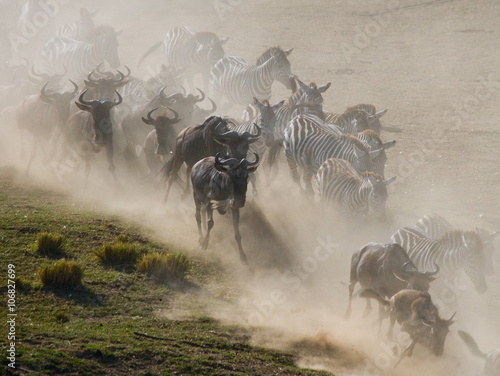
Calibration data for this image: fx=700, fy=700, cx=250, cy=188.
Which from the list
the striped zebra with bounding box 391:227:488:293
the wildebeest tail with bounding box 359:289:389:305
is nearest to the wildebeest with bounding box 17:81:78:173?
the striped zebra with bounding box 391:227:488:293

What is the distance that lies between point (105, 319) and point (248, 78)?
11851 mm

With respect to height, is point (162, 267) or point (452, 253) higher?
point (452, 253)

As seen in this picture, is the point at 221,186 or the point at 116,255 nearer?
the point at 116,255

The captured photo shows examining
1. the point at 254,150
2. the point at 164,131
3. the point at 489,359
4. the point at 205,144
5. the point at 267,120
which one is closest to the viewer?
the point at 489,359

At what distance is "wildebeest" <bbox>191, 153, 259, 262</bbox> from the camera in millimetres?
12023

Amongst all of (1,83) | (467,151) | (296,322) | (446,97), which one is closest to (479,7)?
(446,97)

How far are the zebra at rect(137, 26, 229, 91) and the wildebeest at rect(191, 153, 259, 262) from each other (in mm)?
10198

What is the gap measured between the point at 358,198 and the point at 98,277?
17.4 feet

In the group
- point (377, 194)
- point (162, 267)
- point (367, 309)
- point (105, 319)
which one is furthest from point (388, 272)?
point (105, 319)

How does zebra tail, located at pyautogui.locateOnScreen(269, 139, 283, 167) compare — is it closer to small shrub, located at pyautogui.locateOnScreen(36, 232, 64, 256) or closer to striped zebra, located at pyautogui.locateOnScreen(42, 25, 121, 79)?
small shrub, located at pyautogui.locateOnScreen(36, 232, 64, 256)

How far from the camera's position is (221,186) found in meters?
12.4

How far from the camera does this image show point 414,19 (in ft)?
98.1

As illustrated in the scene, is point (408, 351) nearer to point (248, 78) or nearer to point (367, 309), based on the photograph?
point (367, 309)

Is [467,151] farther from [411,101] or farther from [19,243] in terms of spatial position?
[19,243]
